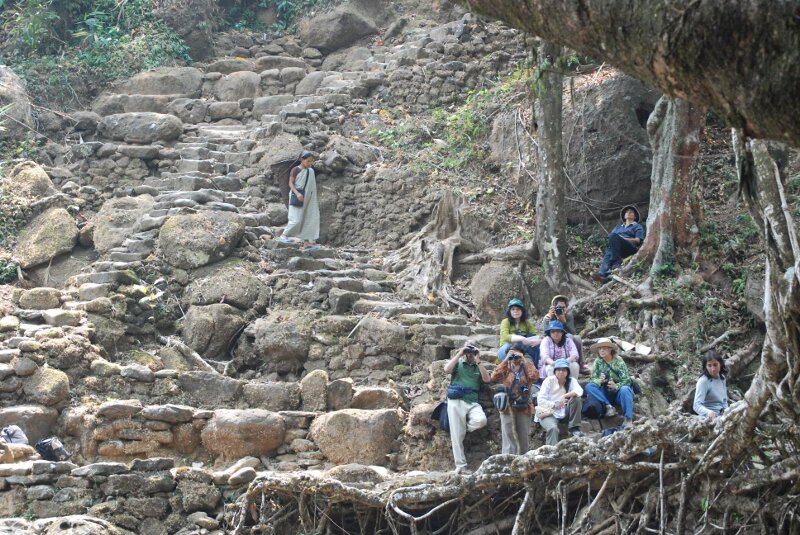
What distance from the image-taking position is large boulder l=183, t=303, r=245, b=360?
10.6m

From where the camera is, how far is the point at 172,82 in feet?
54.9

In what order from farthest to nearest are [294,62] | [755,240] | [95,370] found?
[294,62] → [755,240] → [95,370]

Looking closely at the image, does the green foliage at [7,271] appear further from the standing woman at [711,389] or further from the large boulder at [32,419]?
the standing woman at [711,389]

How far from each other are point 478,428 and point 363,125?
7551 millimetres

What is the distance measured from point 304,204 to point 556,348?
489cm

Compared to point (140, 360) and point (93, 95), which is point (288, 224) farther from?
point (93, 95)

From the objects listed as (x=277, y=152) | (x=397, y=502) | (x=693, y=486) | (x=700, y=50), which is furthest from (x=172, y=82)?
(x=700, y=50)

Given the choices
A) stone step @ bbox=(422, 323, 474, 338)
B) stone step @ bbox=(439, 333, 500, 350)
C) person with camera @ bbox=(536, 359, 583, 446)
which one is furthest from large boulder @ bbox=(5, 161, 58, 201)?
person with camera @ bbox=(536, 359, 583, 446)

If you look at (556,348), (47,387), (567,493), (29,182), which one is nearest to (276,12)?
(29,182)

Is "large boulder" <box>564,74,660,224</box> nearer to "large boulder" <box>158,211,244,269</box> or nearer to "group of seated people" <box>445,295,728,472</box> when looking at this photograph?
"group of seated people" <box>445,295,728,472</box>

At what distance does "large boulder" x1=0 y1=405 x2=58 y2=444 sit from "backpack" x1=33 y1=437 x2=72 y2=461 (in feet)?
1.32

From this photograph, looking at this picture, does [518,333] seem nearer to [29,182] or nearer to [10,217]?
[10,217]

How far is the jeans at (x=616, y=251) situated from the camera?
11.2 m

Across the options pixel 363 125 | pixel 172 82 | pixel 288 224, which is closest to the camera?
pixel 288 224
